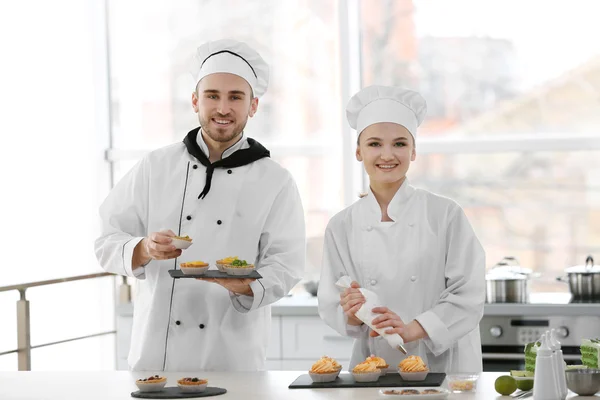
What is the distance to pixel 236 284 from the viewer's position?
263 cm

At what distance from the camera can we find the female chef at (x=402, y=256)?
2555 millimetres

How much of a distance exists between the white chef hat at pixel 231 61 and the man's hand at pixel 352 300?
83cm

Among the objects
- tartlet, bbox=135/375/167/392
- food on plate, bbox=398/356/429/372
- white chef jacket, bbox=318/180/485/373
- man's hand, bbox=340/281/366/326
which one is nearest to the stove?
white chef jacket, bbox=318/180/485/373

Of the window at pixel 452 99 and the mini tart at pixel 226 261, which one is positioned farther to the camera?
the window at pixel 452 99

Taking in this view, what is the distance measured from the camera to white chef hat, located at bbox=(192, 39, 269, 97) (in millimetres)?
2912

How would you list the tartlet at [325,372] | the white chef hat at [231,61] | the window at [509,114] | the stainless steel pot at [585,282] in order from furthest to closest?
the window at [509,114] < the stainless steel pot at [585,282] < the white chef hat at [231,61] < the tartlet at [325,372]

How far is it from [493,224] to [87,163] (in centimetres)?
261

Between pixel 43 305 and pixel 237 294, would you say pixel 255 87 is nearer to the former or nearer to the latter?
pixel 237 294

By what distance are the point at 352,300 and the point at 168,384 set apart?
559mm

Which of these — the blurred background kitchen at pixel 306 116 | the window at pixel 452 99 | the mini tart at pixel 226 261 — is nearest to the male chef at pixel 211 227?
the mini tart at pixel 226 261

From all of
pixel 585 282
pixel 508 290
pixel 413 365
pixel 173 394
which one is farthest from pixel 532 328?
pixel 173 394

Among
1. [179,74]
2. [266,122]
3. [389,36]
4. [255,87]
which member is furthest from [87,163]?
[255,87]

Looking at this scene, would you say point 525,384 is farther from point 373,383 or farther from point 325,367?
point 325,367

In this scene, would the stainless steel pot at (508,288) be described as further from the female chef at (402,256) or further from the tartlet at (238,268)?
the tartlet at (238,268)
